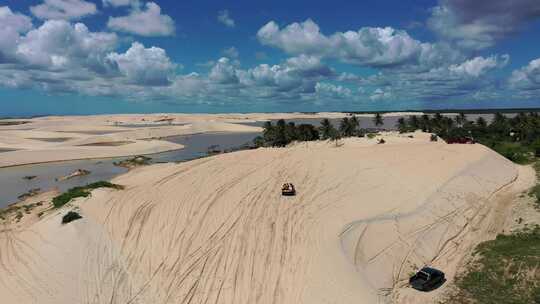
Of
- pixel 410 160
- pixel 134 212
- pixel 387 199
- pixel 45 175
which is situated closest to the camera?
pixel 134 212

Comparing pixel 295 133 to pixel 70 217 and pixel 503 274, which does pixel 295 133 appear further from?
pixel 503 274

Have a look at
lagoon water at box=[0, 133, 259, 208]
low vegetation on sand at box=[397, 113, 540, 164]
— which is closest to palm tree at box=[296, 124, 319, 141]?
low vegetation on sand at box=[397, 113, 540, 164]

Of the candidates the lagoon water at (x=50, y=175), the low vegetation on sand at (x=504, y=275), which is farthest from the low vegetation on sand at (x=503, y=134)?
the lagoon water at (x=50, y=175)

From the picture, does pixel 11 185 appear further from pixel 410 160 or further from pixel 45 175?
pixel 410 160

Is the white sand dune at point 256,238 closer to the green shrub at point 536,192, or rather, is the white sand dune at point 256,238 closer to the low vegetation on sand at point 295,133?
the green shrub at point 536,192

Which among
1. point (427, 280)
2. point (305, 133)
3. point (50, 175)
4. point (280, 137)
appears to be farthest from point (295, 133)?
point (427, 280)

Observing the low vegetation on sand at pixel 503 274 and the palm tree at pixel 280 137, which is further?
the palm tree at pixel 280 137

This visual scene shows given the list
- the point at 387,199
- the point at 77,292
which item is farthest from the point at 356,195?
the point at 77,292

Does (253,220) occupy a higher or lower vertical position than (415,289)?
higher
